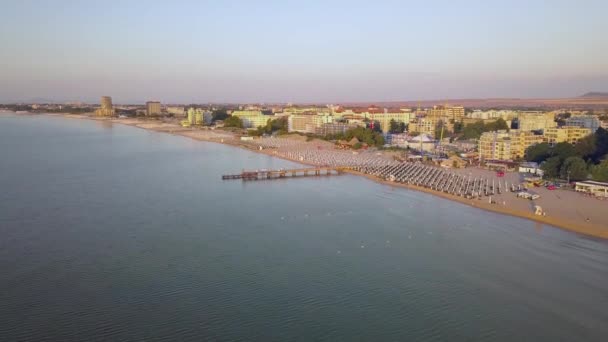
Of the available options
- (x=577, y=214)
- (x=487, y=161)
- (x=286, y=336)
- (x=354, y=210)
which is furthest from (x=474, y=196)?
(x=286, y=336)

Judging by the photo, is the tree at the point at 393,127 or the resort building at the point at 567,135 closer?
the resort building at the point at 567,135

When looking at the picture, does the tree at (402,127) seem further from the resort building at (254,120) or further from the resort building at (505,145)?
the resort building at (505,145)

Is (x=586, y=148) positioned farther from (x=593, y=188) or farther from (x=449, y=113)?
(x=449, y=113)

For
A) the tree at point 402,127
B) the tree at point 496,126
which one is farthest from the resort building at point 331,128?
the tree at point 496,126

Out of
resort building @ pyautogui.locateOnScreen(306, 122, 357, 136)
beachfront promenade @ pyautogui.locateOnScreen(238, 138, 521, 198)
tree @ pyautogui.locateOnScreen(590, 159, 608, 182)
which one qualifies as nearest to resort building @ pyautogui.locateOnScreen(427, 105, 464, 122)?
resort building @ pyautogui.locateOnScreen(306, 122, 357, 136)

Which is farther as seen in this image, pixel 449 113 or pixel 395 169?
pixel 449 113

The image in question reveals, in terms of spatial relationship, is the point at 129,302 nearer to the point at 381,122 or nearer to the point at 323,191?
the point at 323,191

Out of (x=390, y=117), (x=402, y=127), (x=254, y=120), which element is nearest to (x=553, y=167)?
(x=402, y=127)
